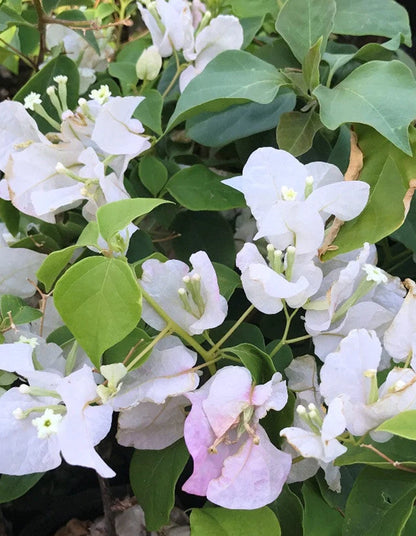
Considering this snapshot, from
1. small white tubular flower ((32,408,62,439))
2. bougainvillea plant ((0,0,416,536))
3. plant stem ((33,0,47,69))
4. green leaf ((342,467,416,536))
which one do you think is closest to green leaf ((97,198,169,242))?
bougainvillea plant ((0,0,416,536))

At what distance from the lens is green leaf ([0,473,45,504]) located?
0.50 metres

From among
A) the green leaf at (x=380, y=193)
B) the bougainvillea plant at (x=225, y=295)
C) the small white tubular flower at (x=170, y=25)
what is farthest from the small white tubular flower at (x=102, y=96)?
the green leaf at (x=380, y=193)

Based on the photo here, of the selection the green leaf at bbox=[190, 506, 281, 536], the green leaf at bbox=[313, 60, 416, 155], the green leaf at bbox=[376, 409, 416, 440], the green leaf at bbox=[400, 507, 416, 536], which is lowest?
the green leaf at bbox=[190, 506, 281, 536]

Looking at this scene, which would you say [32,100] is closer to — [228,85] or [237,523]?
[228,85]

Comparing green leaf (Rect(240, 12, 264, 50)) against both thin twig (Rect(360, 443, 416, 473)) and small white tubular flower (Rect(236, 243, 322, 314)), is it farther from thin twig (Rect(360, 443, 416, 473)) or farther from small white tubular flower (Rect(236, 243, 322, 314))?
thin twig (Rect(360, 443, 416, 473))

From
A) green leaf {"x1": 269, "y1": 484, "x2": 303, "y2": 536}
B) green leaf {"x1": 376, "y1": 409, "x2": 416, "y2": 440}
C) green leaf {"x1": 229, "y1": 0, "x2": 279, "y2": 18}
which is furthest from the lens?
green leaf {"x1": 229, "y1": 0, "x2": 279, "y2": 18}

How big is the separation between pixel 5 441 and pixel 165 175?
259 millimetres

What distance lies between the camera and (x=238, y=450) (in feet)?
1.36

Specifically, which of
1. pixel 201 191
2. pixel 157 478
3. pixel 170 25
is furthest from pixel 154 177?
pixel 157 478

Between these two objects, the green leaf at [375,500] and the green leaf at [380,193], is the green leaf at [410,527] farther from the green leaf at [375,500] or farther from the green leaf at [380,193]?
the green leaf at [380,193]

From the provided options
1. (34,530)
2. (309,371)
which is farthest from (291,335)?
(34,530)

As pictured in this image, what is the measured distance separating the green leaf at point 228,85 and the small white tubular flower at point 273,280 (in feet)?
0.44

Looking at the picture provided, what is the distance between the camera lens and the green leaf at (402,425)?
13.6 inches

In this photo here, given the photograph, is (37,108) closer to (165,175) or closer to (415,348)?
(165,175)
